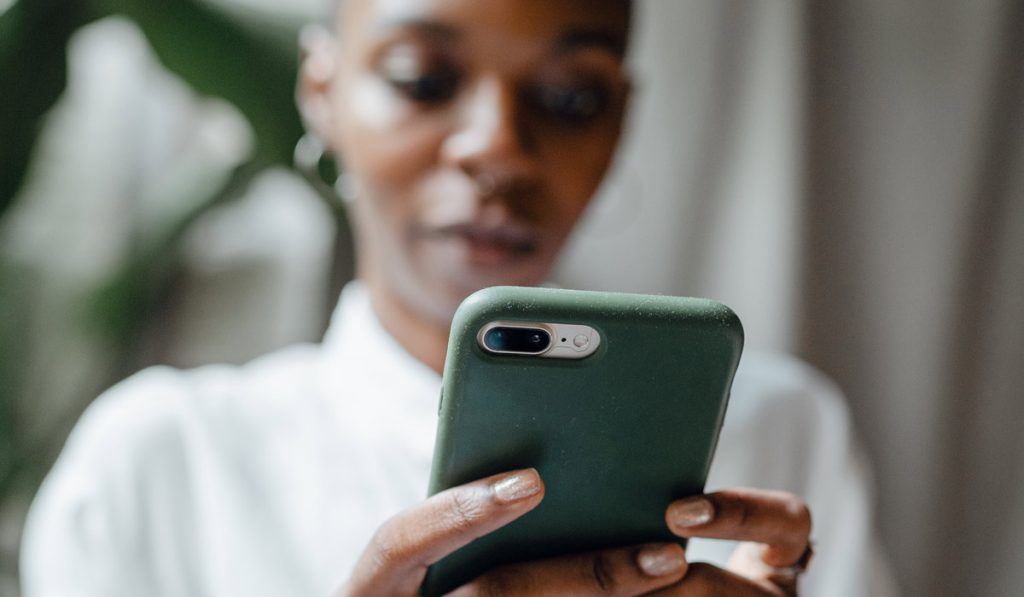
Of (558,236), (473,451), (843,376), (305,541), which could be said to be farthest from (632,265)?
(473,451)

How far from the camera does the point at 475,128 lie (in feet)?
1.59

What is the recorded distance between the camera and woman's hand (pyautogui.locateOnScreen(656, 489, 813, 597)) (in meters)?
0.33

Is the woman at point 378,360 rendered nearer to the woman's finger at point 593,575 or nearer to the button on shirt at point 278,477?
the button on shirt at point 278,477

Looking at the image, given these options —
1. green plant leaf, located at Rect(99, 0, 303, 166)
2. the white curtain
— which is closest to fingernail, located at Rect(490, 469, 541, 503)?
green plant leaf, located at Rect(99, 0, 303, 166)

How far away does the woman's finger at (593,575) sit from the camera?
33 cm

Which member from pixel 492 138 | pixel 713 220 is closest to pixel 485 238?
pixel 492 138

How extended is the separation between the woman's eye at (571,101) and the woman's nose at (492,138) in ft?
0.07

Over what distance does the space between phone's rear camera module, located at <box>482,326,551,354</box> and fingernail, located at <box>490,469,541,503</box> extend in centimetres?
4

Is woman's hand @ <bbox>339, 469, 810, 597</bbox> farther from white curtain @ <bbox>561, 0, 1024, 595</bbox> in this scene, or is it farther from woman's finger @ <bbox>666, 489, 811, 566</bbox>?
white curtain @ <bbox>561, 0, 1024, 595</bbox>

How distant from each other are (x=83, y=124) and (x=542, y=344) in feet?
1.89

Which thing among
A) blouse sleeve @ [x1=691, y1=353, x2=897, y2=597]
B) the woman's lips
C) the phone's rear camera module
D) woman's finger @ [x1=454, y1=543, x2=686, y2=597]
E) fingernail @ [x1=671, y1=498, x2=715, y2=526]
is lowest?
blouse sleeve @ [x1=691, y1=353, x2=897, y2=597]

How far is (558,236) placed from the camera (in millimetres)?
524

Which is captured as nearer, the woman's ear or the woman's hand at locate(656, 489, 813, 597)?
the woman's hand at locate(656, 489, 813, 597)

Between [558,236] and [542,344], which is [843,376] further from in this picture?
[542,344]
